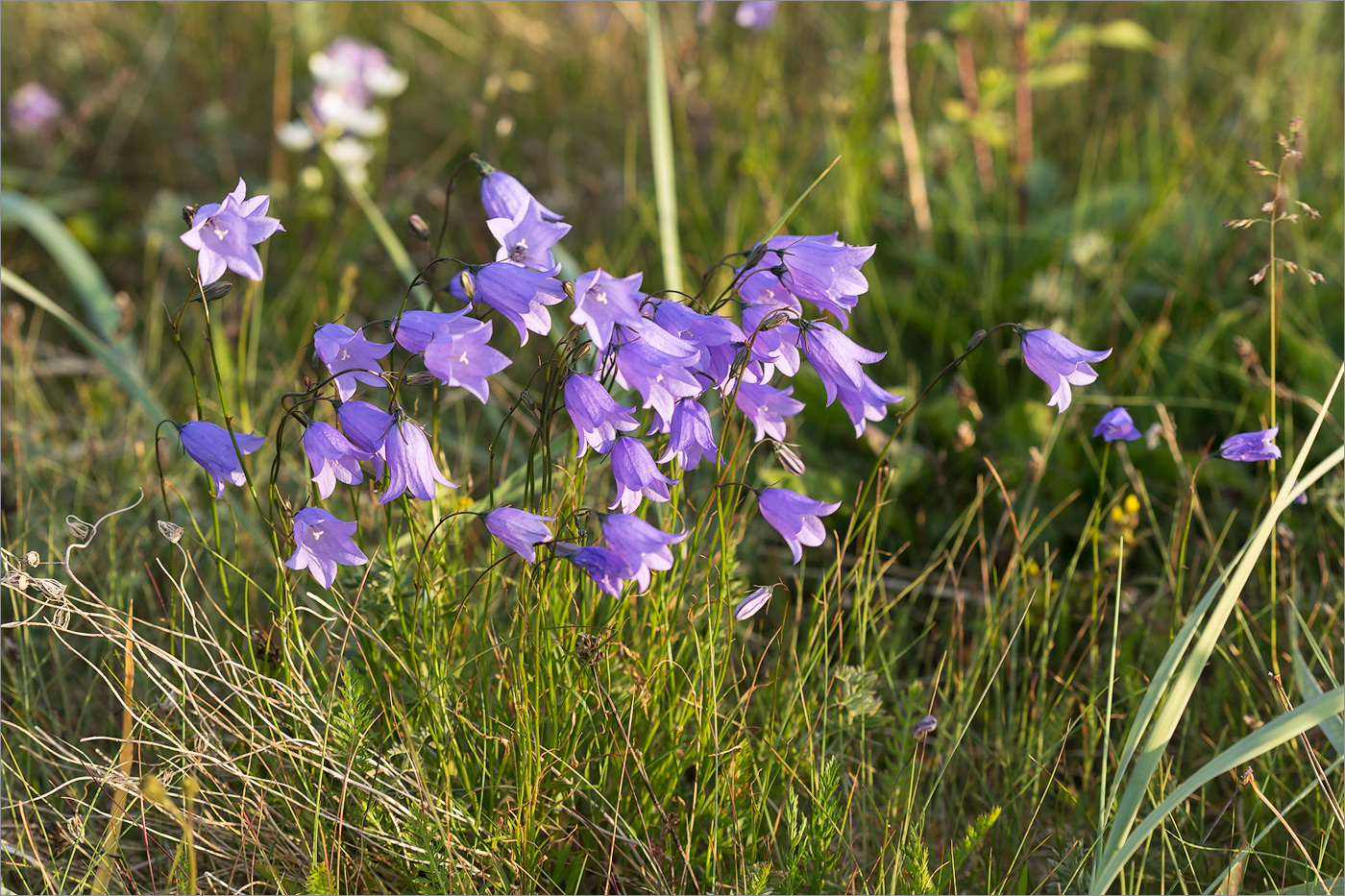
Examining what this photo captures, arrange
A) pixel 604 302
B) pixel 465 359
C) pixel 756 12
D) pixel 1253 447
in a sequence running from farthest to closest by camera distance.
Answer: pixel 756 12 < pixel 1253 447 < pixel 465 359 < pixel 604 302

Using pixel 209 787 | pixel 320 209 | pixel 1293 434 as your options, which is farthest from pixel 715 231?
pixel 209 787

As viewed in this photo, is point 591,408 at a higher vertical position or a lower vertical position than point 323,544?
higher

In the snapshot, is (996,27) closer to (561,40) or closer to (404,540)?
(561,40)

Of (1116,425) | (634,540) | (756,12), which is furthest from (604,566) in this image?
(756,12)

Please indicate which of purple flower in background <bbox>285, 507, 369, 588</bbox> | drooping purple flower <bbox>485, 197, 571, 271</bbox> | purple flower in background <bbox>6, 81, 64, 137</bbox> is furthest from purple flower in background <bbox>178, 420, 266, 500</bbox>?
purple flower in background <bbox>6, 81, 64, 137</bbox>

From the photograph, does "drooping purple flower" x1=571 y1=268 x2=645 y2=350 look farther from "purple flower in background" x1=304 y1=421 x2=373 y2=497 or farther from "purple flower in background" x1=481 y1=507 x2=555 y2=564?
"purple flower in background" x1=304 y1=421 x2=373 y2=497

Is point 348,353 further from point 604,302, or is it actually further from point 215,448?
point 604,302
